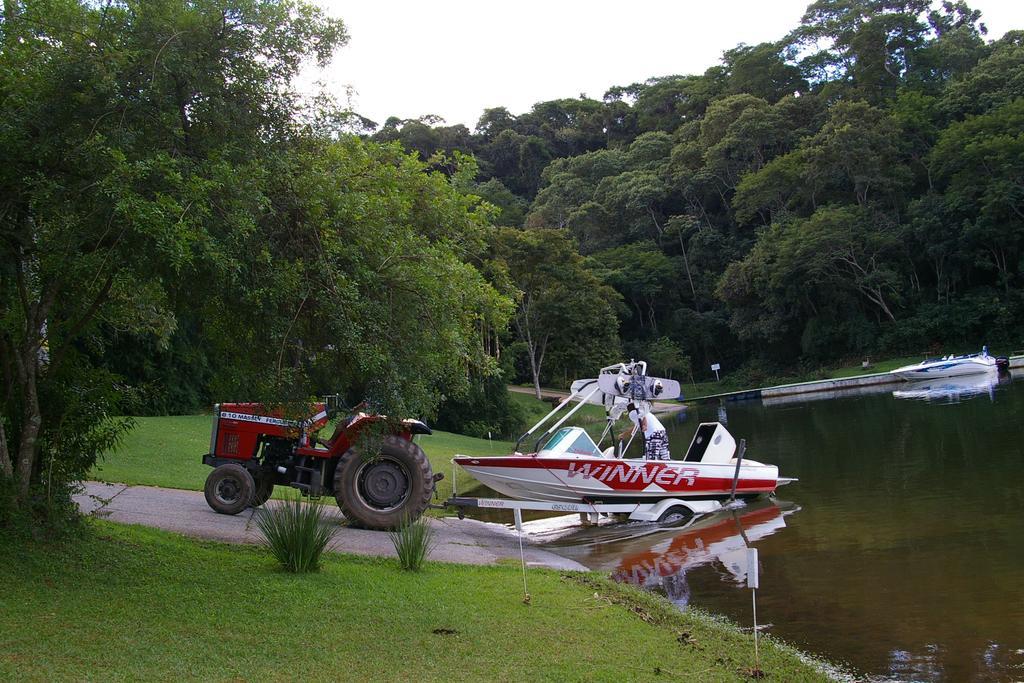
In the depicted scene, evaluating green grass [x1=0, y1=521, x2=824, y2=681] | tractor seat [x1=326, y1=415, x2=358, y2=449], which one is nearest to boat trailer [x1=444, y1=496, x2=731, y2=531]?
tractor seat [x1=326, y1=415, x2=358, y2=449]

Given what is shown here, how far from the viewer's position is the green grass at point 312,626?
641cm

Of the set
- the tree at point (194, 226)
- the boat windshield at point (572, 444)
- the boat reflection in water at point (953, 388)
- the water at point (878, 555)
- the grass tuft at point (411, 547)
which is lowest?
the water at point (878, 555)

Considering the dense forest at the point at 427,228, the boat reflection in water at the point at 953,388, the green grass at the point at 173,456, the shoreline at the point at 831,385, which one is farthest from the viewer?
the shoreline at the point at 831,385

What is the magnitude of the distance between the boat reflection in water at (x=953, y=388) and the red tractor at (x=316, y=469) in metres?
29.1

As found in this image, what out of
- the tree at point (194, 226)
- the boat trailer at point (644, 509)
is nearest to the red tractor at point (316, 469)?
the boat trailer at point (644, 509)

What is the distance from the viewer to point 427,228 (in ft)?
35.7

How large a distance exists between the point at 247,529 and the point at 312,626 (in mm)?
4163

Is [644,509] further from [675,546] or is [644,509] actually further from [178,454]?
[178,454]

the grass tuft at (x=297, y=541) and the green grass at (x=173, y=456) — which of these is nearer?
the grass tuft at (x=297, y=541)

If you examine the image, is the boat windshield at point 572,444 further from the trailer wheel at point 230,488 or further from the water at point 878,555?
the trailer wheel at point 230,488

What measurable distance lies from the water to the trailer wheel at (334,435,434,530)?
8.68 ft

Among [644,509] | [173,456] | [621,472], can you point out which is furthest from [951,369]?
[173,456]

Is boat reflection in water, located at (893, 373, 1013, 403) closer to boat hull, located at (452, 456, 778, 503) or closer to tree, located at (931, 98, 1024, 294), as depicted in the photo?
tree, located at (931, 98, 1024, 294)

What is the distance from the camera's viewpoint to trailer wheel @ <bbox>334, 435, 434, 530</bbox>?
44.4ft
